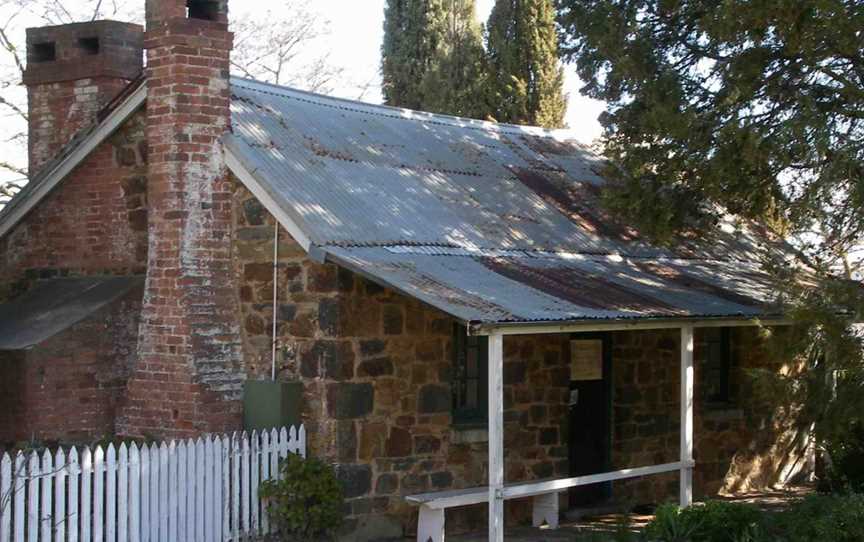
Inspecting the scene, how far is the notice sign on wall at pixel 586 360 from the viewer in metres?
14.2

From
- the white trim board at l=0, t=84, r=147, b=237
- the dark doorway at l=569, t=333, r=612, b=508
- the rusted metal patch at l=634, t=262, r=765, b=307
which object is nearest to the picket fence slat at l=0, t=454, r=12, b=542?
the white trim board at l=0, t=84, r=147, b=237

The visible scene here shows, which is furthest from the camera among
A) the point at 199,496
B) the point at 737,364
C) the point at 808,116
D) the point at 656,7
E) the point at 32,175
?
the point at 737,364

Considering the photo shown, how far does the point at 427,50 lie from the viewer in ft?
95.0

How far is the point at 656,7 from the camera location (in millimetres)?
13430

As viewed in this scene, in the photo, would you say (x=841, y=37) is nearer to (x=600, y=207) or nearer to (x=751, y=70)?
(x=751, y=70)

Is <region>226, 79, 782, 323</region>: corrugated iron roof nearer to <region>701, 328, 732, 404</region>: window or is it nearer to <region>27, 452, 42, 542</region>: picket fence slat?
<region>701, 328, 732, 404</region>: window

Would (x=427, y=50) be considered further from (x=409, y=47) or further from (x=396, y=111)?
(x=396, y=111)

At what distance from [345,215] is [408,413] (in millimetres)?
1875

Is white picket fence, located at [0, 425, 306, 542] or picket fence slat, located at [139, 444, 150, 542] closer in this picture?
white picket fence, located at [0, 425, 306, 542]

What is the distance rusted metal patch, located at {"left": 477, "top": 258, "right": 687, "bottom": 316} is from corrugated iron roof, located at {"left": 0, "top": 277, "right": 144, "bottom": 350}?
3547 millimetres

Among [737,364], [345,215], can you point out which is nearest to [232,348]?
[345,215]

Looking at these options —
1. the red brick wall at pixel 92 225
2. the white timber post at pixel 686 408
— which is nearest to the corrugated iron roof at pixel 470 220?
the white timber post at pixel 686 408

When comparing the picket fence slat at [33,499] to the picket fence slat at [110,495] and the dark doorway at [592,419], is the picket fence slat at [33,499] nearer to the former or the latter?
the picket fence slat at [110,495]

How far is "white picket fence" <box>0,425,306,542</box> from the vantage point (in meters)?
9.82
